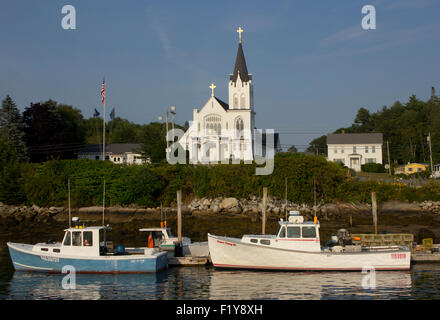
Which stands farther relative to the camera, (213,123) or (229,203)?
(213,123)

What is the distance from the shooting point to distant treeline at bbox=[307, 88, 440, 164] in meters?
88.9

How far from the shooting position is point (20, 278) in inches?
907

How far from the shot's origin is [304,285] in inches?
834

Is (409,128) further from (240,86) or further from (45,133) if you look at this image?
(45,133)

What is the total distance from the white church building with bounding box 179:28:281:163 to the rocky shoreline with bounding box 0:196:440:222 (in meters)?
18.9

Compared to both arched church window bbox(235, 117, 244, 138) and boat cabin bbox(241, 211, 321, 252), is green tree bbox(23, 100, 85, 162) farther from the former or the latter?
boat cabin bbox(241, 211, 321, 252)

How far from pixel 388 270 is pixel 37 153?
56.9 metres

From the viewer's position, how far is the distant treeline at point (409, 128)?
8888 cm

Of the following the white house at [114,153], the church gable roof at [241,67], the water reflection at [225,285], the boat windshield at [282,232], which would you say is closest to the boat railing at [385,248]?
the water reflection at [225,285]

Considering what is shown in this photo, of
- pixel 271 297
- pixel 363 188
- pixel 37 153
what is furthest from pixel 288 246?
pixel 37 153

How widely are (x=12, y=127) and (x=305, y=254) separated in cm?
5450

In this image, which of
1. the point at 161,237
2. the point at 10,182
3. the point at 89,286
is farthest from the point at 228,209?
the point at 89,286

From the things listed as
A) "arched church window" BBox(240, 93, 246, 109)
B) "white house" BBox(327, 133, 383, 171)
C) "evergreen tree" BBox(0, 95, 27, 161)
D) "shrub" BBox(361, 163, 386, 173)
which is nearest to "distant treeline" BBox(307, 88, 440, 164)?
"white house" BBox(327, 133, 383, 171)

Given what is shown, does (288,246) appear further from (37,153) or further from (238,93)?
(37,153)
